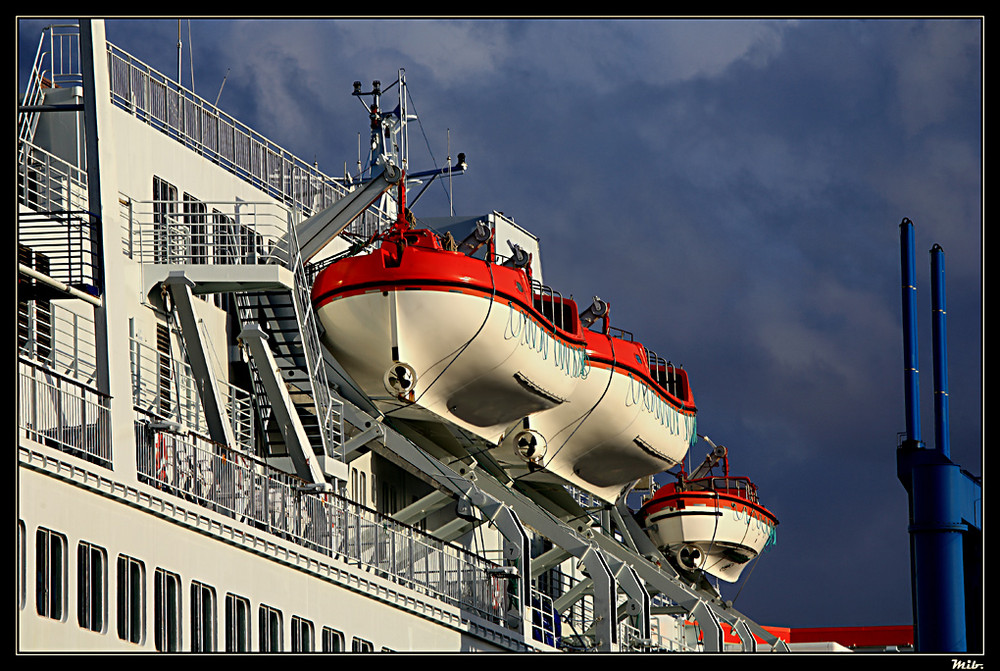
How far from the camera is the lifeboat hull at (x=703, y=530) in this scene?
40812 mm

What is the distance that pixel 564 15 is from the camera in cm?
1673

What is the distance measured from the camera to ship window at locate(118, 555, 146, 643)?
1917cm

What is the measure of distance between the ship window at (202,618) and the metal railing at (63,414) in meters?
2.41

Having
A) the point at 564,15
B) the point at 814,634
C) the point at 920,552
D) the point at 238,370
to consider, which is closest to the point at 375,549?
the point at 238,370

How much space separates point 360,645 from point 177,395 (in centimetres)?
428

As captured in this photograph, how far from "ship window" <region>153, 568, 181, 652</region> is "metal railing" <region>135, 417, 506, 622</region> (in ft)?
3.35

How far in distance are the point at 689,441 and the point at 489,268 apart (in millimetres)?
10552

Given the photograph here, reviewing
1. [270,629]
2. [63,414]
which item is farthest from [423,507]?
[63,414]

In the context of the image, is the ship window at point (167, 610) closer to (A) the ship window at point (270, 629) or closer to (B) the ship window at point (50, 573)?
(B) the ship window at point (50, 573)

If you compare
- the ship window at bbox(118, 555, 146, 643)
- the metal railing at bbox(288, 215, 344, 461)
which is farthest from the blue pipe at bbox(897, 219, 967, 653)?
the ship window at bbox(118, 555, 146, 643)

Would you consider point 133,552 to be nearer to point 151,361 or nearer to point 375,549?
point 151,361

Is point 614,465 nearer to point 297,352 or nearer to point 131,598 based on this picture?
point 297,352

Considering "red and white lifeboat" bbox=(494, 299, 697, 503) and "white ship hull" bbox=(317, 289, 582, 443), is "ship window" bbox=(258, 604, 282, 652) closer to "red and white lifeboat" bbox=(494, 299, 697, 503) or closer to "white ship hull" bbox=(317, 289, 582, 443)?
"white ship hull" bbox=(317, 289, 582, 443)

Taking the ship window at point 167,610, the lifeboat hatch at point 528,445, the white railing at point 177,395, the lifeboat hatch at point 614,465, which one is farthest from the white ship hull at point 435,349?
the ship window at point 167,610
